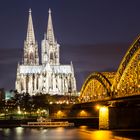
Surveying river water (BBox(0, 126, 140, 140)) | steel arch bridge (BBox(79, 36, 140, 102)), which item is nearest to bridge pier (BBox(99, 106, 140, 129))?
steel arch bridge (BBox(79, 36, 140, 102))

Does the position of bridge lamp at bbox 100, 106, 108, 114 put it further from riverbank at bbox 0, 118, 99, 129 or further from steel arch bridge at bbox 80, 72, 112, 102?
riverbank at bbox 0, 118, 99, 129

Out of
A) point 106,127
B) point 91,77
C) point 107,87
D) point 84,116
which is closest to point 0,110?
point 84,116

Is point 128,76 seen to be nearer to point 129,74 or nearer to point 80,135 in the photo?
point 129,74

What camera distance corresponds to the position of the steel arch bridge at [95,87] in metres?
123

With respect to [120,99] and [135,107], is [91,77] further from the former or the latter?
[120,99]

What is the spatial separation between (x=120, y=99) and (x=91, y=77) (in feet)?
145

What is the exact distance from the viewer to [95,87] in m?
144

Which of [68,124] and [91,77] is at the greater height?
[91,77]

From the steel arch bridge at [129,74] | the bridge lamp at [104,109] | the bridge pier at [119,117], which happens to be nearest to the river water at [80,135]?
the bridge pier at [119,117]

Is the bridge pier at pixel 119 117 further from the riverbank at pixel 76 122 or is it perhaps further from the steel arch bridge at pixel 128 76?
the riverbank at pixel 76 122

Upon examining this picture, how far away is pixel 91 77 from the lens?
5443 inches

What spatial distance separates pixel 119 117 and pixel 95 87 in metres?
41.2

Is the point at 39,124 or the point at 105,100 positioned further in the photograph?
the point at 39,124

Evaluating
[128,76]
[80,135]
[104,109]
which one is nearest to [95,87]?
[104,109]
